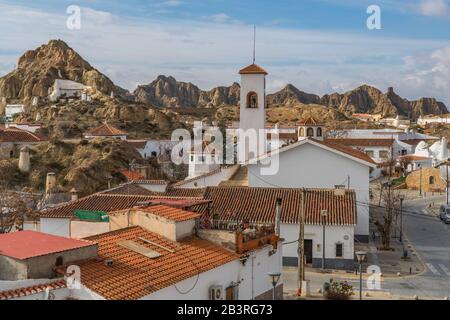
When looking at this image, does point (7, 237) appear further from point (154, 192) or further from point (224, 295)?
point (154, 192)

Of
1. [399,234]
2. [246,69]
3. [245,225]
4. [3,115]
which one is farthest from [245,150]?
[3,115]

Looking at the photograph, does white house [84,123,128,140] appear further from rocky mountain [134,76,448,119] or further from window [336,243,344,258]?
rocky mountain [134,76,448,119]

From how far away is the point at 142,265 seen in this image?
15164mm

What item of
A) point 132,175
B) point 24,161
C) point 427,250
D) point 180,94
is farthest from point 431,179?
point 180,94

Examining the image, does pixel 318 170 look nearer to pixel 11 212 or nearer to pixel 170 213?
pixel 11 212

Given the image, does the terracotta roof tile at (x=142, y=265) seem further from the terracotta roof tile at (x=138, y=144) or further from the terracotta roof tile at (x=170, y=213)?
the terracotta roof tile at (x=138, y=144)

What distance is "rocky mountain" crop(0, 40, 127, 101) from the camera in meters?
115

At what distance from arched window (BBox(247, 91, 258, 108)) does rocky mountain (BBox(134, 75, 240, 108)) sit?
5271 inches

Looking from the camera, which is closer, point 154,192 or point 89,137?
point 154,192

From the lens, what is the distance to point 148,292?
13508 millimetres

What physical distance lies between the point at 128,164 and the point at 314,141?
1272 inches

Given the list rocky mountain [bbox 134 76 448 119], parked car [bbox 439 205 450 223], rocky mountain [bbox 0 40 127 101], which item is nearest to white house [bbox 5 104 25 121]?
rocky mountain [bbox 0 40 127 101]

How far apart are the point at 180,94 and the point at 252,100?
5942 inches
